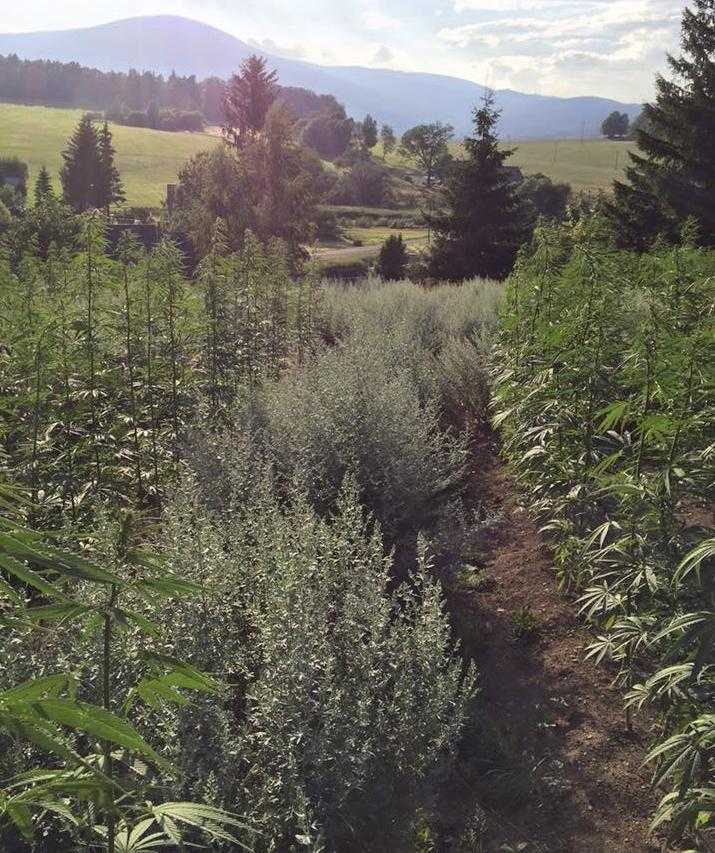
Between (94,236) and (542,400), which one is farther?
(94,236)

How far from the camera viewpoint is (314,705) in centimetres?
264

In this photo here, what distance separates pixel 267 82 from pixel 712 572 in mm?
32336

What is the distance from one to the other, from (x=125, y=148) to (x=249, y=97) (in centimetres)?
5576

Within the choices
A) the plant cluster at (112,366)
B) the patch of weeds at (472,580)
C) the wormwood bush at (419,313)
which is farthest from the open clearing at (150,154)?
the patch of weeds at (472,580)

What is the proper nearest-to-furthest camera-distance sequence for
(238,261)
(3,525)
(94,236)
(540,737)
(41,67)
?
(3,525) → (540,737) → (94,236) → (238,261) → (41,67)

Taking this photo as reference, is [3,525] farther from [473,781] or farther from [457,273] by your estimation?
[457,273]

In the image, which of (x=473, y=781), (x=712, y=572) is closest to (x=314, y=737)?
(x=473, y=781)

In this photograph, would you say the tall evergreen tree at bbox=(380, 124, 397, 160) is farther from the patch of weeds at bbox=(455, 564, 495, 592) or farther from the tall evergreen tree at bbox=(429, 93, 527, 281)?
the patch of weeds at bbox=(455, 564, 495, 592)

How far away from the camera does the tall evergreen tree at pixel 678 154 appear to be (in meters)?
20.8

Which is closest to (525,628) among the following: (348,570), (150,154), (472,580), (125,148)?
(472,580)

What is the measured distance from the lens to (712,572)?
246cm

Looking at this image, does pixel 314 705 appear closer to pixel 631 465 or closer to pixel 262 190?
pixel 631 465

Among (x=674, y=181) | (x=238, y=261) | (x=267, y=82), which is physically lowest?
(x=238, y=261)

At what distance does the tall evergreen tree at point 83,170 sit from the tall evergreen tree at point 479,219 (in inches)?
1198
